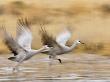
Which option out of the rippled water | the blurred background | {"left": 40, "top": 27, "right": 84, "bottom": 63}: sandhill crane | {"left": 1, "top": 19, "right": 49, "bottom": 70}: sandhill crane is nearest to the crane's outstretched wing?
{"left": 40, "top": 27, "right": 84, "bottom": 63}: sandhill crane

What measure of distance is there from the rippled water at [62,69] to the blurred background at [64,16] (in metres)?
2.76

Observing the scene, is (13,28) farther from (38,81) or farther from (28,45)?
(38,81)

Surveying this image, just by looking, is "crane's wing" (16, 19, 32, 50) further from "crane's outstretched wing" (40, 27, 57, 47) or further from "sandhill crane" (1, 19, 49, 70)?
"crane's outstretched wing" (40, 27, 57, 47)

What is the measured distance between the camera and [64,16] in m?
29.9

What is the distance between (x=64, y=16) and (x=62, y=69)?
1103cm

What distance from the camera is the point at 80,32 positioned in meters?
26.4

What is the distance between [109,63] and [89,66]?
2.38ft

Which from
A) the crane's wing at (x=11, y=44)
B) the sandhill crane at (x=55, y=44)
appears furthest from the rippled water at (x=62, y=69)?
the crane's wing at (x=11, y=44)

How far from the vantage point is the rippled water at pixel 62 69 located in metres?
17.5

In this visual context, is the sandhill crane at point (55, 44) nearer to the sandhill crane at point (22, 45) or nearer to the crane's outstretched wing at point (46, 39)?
the crane's outstretched wing at point (46, 39)

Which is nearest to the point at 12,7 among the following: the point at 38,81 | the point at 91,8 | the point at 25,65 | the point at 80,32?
the point at 91,8

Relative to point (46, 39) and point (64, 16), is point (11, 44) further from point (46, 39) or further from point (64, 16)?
point (64, 16)

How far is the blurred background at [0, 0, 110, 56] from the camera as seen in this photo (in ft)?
84.7

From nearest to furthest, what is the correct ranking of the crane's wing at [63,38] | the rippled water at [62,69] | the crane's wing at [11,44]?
the rippled water at [62,69] → the crane's wing at [11,44] → the crane's wing at [63,38]
